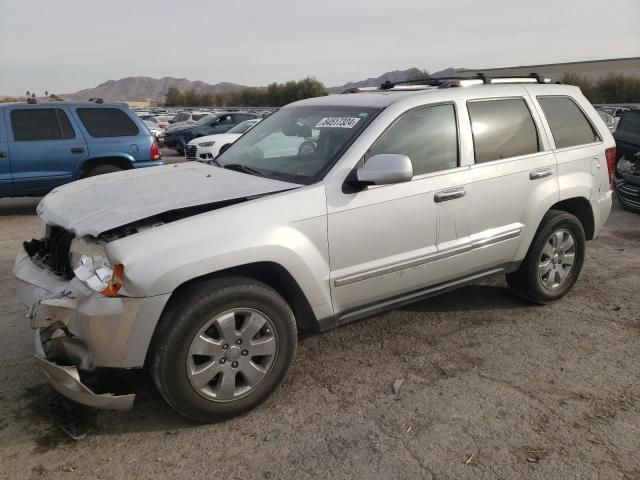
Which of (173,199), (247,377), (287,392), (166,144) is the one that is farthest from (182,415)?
(166,144)

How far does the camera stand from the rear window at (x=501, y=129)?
154 inches

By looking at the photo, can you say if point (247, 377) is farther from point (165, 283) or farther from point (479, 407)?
point (479, 407)

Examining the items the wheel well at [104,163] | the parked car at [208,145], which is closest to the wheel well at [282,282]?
the wheel well at [104,163]

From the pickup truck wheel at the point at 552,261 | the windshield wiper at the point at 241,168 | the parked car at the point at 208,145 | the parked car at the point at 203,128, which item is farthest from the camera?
the parked car at the point at 203,128

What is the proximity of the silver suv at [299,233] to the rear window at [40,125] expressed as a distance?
5.08m

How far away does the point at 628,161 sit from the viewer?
29.4 ft

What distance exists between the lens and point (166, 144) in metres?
20.0

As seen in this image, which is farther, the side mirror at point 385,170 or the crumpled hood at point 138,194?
the side mirror at point 385,170

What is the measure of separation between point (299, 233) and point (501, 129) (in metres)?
1.95

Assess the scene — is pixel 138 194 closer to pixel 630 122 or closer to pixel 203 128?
pixel 630 122

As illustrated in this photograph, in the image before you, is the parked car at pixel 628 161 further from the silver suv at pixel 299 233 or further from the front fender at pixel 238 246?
the front fender at pixel 238 246

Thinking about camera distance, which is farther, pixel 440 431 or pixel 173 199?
pixel 173 199

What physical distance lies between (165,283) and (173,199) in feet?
2.04

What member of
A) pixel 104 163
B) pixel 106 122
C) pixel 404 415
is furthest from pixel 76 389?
pixel 106 122
